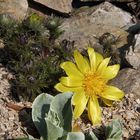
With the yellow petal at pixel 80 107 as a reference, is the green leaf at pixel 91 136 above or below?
below

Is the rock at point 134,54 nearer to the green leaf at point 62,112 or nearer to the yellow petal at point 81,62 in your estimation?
the yellow petal at point 81,62

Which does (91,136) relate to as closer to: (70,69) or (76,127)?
(76,127)

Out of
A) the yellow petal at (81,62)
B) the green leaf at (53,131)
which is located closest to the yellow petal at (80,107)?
the yellow petal at (81,62)

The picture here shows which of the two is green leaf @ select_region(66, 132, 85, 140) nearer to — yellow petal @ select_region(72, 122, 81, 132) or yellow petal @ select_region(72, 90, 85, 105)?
yellow petal @ select_region(72, 122, 81, 132)

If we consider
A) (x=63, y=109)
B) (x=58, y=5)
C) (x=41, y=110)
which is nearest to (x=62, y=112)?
(x=63, y=109)

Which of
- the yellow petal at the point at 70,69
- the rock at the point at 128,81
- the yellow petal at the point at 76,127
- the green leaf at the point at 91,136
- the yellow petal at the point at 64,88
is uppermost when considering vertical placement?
the yellow petal at the point at 70,69
